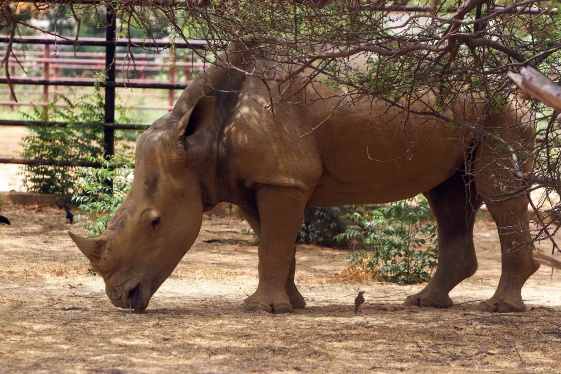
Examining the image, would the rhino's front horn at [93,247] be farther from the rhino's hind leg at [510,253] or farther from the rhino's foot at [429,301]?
the rhino's hind leg at [510,253]

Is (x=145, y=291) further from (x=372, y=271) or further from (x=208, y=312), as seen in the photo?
(x=372, y=271)

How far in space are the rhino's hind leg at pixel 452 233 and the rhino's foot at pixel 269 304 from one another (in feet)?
3.63

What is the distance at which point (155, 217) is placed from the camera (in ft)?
20.4

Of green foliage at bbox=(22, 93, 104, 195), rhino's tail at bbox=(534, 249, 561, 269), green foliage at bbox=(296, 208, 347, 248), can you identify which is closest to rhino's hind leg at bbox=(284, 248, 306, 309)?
rhino's tail at bbox=(534, 249, 561, 269)

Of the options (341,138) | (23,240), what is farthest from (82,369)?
(23,240)

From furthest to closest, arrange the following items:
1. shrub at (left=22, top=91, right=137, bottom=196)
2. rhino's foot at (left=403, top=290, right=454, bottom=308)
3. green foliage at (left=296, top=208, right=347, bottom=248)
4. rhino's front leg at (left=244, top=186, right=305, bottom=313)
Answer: shrub at (left=22, top=91, right=137, bottom=196)
green foliage at (left=296, top=208, right=347, bottom=248)
rhino's foot at (left=403, top=290, right=454, bottom=308)
rhino's front leg at (left=244, top=186, right=305, bottom=313)

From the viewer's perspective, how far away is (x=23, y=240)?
9.65 metres

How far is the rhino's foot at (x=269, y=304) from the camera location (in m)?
6.37

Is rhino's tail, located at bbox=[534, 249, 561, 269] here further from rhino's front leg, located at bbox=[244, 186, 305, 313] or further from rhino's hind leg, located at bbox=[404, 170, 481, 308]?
rhino's hind leg, located at bbox=[404, 170, 481, 308]

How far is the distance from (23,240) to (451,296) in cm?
426

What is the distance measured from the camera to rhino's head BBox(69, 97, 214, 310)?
6.20m

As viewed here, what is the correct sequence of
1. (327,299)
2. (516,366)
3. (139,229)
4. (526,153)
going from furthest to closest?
1. (327,299)
2. (139,229)
3. (526,153)
4. (516,366)

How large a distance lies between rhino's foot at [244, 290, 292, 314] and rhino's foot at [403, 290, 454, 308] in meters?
1.07

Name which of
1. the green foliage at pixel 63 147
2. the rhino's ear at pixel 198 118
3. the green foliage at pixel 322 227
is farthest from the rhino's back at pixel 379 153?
the green foliage at pixel 63 147
